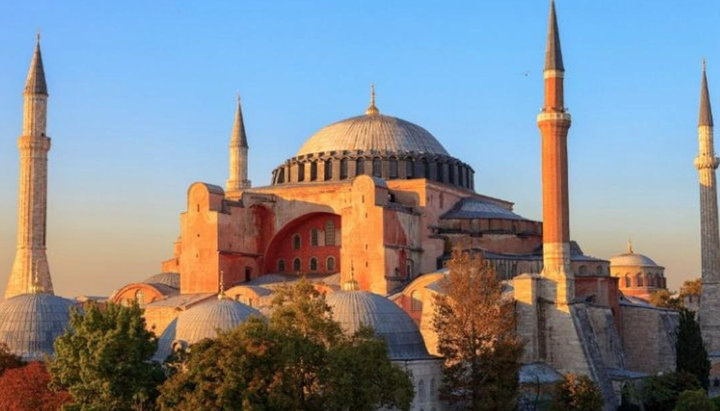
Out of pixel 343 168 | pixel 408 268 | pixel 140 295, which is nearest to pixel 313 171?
pixel 343 168

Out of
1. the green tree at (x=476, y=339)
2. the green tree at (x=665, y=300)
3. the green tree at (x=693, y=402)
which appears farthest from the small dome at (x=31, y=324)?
the green tree at (x=665, y=300)

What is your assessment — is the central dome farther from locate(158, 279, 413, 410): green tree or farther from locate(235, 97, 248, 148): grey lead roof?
locate(158, 279, 413, 410): green tree

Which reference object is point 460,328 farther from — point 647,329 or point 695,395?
point 647,329

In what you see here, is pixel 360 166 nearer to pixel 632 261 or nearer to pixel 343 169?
pixel 343 169

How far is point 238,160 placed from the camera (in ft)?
122

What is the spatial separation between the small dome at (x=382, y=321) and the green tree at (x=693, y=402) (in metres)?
5.50

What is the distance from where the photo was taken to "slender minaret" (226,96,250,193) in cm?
3697

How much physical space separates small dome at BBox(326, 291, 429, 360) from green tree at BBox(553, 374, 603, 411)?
2.82 metres

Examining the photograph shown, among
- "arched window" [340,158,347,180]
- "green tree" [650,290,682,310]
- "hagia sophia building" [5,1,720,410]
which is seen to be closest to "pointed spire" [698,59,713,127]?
"hagia sophia building" [5,1,720,410]

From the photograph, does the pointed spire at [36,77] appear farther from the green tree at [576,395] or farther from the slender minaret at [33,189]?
the green tree at [576,395]

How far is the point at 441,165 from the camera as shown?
111 ft

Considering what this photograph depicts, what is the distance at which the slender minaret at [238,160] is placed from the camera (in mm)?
36969

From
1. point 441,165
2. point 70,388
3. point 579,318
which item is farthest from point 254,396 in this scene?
point 441,165

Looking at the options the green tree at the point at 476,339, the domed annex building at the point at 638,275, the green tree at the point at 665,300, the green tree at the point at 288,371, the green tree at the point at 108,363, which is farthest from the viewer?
the domed annex building at the point at 638,275
